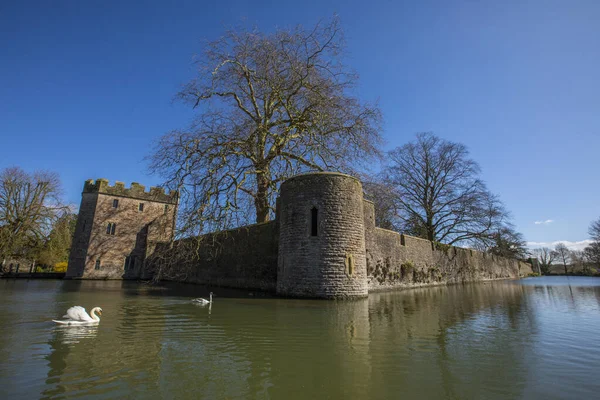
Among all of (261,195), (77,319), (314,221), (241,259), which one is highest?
(261,195)

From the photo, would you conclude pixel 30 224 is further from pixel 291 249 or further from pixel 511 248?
pixel 511 248

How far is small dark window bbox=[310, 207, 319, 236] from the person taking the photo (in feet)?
37.8

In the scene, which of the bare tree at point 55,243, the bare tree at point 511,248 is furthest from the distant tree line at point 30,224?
the bare tree at point 511,248

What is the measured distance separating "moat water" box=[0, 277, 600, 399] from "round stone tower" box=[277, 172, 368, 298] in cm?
397

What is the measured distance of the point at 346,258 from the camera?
36.7ft

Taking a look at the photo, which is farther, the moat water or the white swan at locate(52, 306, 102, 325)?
the white swan at locate(52, 306, 102, 325)

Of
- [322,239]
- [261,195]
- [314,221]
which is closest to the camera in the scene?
[322,239]

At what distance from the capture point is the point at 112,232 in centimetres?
2625

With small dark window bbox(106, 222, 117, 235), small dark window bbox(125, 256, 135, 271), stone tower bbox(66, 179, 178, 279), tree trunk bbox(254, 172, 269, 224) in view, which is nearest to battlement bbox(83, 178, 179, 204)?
stone tower bbox(66, 179, 178, 279)

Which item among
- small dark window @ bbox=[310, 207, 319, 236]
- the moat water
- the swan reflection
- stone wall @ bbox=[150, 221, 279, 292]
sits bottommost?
the moat water

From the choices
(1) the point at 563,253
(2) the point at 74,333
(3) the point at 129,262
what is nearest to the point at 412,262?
(2) the point at 74,333

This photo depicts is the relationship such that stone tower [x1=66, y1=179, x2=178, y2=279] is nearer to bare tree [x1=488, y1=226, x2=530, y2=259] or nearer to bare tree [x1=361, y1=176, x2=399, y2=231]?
bare tree [x1=361, y1=176, x2=399, y2=231]

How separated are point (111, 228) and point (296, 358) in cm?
2706

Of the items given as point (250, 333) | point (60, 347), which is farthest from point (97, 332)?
point (250, 333)
